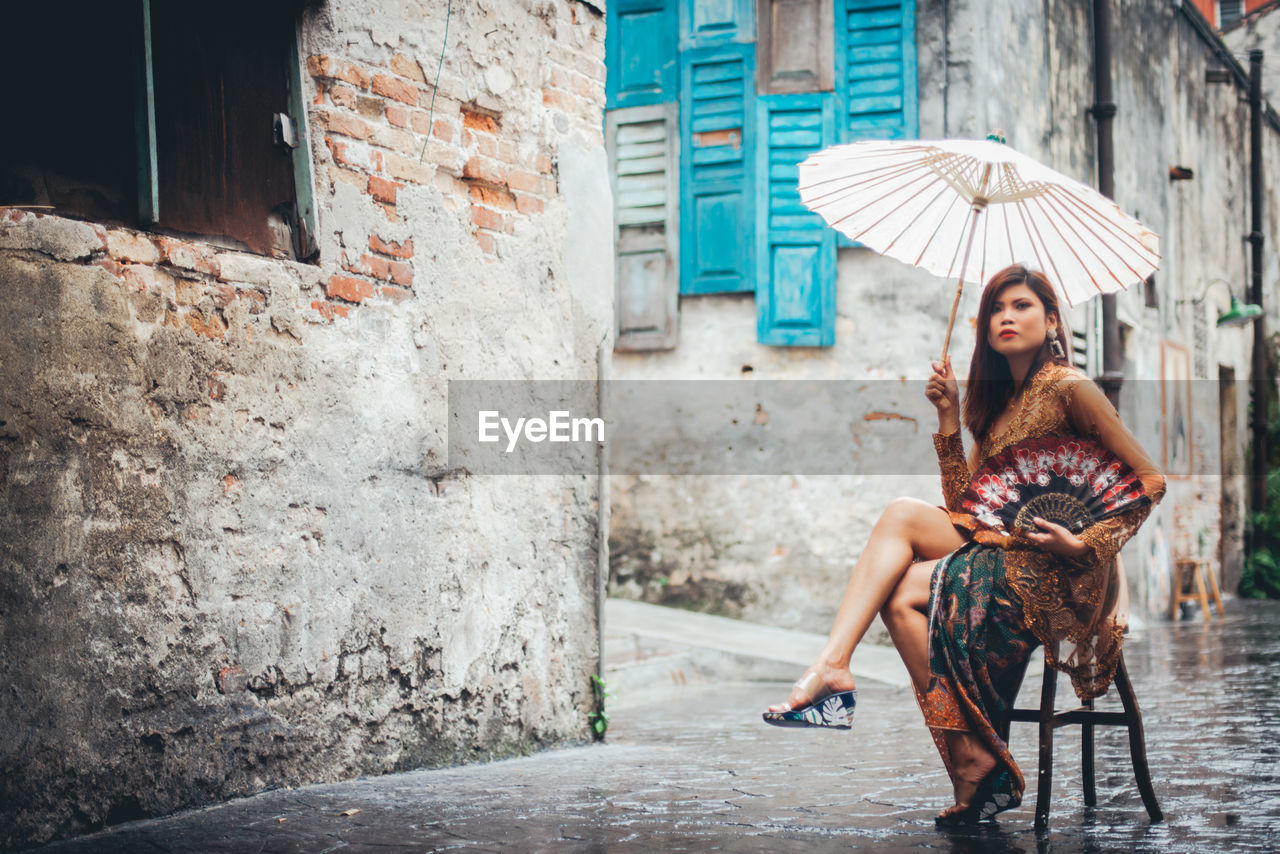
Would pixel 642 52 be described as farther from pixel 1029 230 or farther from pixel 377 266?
pixel 1029 230

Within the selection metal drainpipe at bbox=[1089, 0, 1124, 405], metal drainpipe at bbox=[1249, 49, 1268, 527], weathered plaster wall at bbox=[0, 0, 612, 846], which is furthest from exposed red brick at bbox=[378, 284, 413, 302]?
metal drainpipe at bbox=[1249, 49, 1268, 527]

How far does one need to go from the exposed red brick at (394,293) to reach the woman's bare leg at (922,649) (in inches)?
77.0

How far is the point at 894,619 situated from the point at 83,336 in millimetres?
2312

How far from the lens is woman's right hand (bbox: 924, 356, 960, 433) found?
132 inches

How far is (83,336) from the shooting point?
10.5 feet

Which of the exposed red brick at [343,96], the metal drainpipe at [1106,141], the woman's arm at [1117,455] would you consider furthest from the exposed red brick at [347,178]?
the metal drainpipe at [1106,141]

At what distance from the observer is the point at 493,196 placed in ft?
14.7

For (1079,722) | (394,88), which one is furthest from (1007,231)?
(394,88)

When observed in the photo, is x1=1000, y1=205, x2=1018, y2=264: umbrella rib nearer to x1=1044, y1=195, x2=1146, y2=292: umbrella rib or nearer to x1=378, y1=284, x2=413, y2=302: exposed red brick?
x1=1044, y1=195, x2=1146, y2=292: umbrella rib

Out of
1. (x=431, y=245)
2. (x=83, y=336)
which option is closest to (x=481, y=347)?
(x=431, y=245)

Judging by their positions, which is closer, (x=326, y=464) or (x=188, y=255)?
(x=188, y=255)

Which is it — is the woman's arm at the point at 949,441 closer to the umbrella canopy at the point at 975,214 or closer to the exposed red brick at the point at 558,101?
the umbrella canopy at the point at 975,214

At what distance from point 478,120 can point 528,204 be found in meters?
0.37

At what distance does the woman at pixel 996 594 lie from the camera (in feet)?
10.2
